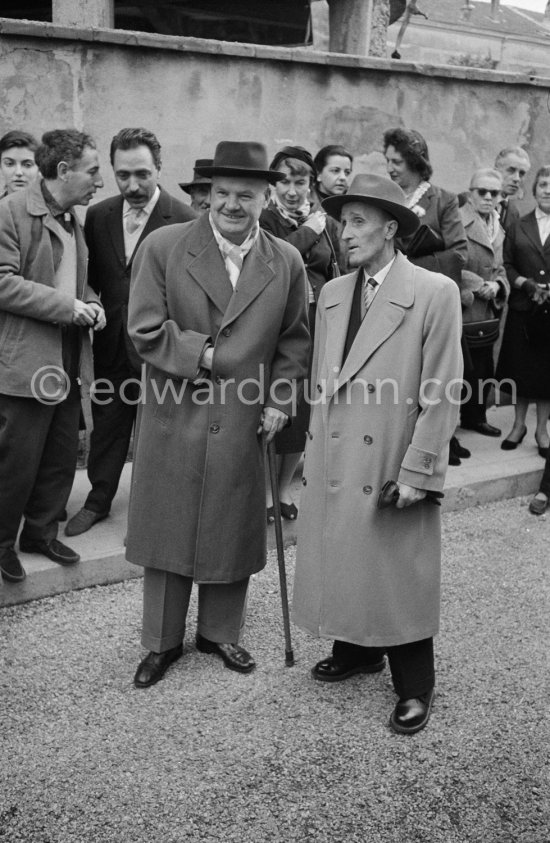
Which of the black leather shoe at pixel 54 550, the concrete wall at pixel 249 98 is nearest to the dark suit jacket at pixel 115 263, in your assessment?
the black leather shoe at pixel 54 550

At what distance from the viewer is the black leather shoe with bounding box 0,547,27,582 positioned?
14.2ft

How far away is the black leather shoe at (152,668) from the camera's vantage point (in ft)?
12.3

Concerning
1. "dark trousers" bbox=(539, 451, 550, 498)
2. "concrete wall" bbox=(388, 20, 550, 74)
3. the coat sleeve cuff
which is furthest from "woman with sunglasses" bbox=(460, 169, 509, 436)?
"concrete wall" bbox=(388, 20, 550, 74)

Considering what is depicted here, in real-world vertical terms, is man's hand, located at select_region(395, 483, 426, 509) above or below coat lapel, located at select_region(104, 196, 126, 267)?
below

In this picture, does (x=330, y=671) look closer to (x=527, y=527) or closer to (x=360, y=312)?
(x=360, y=312)

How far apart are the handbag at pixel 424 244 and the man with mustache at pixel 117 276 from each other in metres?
1.47

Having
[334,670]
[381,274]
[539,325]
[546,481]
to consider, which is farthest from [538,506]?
[381,274]

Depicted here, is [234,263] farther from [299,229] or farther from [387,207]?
[299,229]

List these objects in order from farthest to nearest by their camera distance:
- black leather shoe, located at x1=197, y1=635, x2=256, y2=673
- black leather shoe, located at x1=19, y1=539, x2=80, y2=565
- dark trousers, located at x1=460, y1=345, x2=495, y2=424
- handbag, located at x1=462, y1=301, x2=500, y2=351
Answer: dark trousers, located at x1=460, y1=345, x2=495, y2=424, handbag, located at x1=462, y1=301, x2=500, y2=351, black leather shoe, located at x1=19, y1=539, x2=80, y2=565, black leather shoe, located at x1=197, y1=635, x2=256, y2=673

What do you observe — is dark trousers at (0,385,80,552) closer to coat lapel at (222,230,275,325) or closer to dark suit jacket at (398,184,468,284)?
coat lapel at (222,230,275,325)

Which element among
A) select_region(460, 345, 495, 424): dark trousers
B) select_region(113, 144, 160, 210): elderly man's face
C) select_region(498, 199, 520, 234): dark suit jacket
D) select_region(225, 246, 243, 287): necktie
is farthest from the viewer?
select_region(498, 199, 520, 234): dark suit jacket

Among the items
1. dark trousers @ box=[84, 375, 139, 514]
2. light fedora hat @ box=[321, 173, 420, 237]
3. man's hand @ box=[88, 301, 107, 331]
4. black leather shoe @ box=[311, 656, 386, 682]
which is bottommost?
black leather shoe @ box=[311, 656, 386, 682]

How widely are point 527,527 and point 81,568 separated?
278 centimetres

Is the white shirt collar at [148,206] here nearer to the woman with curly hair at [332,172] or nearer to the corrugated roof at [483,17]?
the woman with curly hair at [332,172]
